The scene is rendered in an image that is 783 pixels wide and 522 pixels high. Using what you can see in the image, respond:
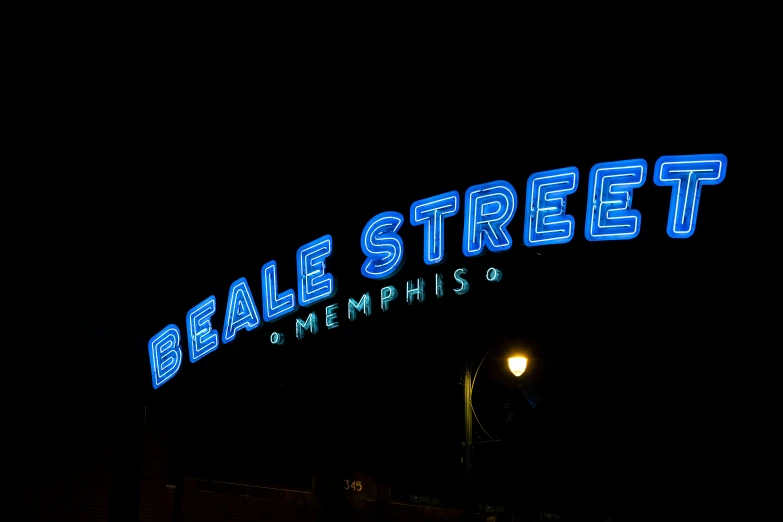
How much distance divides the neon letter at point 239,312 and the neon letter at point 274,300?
0.77 feet

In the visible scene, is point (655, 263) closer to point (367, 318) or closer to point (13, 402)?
point (367, 318)

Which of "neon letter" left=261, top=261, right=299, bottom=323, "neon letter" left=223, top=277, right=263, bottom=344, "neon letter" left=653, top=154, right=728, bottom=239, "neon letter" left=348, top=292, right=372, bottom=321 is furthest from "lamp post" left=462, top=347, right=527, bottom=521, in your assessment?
"neon letter" left=223, top=277, right=263, bottom=344

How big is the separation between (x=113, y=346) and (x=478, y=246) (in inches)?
307

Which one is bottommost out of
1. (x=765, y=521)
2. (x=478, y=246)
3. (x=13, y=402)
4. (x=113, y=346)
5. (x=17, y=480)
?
(x=765, y=521)

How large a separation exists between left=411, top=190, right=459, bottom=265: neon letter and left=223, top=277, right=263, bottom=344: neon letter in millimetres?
3842

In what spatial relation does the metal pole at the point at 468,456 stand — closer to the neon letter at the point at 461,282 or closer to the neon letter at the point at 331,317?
the neon letter at the point at 461,282

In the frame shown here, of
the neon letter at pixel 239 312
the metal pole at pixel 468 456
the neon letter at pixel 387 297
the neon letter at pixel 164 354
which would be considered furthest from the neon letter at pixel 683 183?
the neon letter at pixel 164 354

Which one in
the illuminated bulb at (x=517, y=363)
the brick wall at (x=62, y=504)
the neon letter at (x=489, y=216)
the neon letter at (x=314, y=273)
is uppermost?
the neon letter at (x=489, y=216)

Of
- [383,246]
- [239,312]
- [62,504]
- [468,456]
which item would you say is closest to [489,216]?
[383,246]

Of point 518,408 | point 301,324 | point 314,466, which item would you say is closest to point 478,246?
point 301,324

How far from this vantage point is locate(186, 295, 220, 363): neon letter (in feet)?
58.0

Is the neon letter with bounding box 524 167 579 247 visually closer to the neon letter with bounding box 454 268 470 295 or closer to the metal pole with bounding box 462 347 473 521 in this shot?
the neon letter with bounding box 454 268 470 295

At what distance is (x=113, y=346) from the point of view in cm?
1688

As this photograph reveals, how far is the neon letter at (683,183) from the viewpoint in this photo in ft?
Result: 54.2
